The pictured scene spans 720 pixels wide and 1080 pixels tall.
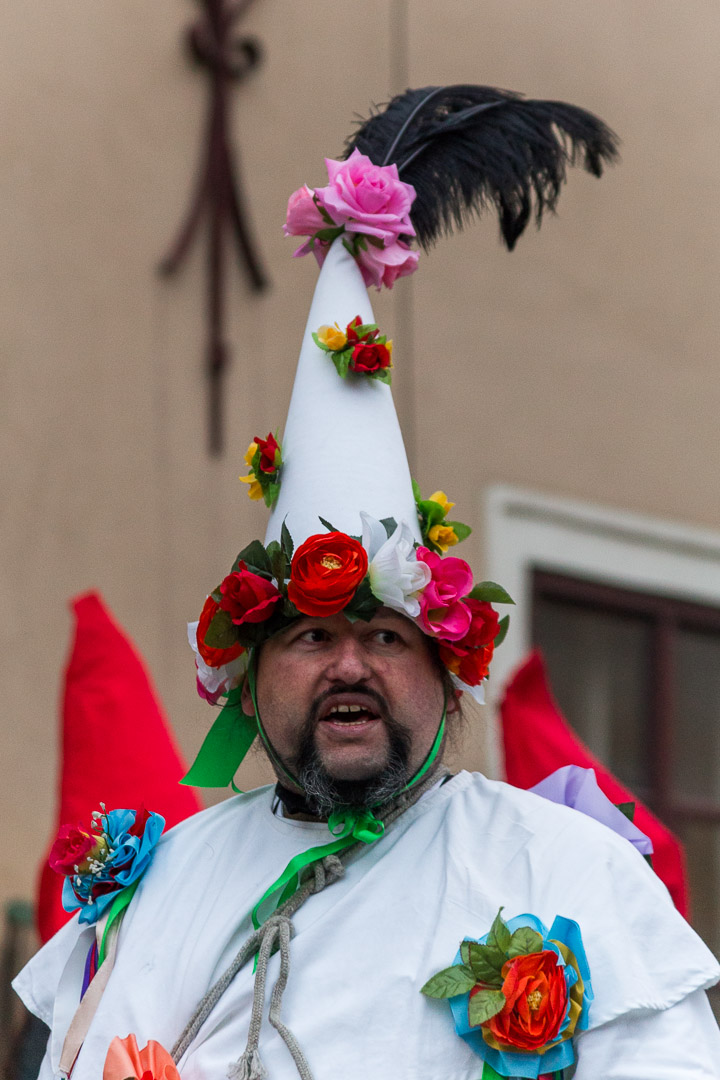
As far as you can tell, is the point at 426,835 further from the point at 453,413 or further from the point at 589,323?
the point at 589,323

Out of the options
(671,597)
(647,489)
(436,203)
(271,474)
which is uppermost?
(436,203)

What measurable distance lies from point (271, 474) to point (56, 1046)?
3.23ft

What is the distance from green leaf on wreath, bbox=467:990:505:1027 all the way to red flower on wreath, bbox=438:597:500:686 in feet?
→ 1.86

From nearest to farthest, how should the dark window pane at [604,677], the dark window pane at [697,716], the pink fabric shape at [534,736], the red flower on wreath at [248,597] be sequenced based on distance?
the red flower on wreath at [248,597] → the pink fabric shape at [534,736] → the dark window pane at [604,677] → the dark window pane at [697,716]

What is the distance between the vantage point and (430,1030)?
7.73 feet

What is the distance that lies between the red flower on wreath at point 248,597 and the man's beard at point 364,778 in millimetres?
170

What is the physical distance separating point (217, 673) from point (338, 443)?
43 centimetres

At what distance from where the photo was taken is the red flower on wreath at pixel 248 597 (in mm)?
2662

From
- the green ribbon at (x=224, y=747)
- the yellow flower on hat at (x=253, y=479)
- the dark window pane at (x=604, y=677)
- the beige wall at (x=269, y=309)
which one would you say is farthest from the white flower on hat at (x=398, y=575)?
the dark window pane at (x=604, y=677)

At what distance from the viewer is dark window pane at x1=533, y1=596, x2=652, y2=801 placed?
5.79 meters

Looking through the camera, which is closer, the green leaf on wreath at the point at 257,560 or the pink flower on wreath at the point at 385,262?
the green leaf on wreath at the point at 257,560

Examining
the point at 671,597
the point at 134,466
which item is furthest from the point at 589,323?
the point at 134,466

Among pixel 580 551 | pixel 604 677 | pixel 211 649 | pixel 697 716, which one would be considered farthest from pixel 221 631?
pixel 697 716

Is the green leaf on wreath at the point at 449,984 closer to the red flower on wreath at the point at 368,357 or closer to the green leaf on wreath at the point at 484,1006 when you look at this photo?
the green leaf on wreath at the point at 484,1006
